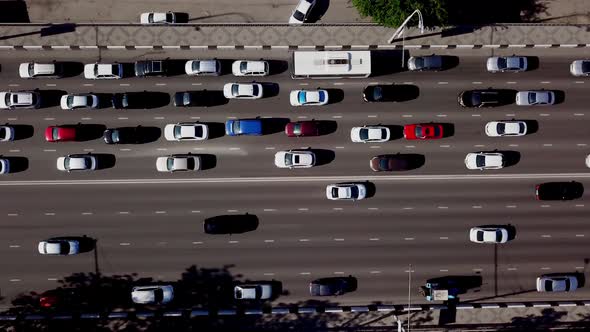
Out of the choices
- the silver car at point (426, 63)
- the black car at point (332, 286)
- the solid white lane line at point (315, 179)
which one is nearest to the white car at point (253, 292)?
the black car at point (332, 286)

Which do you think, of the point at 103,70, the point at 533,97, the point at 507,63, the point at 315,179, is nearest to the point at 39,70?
the point at 103,70

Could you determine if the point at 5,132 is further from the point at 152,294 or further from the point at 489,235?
the point at 489,235

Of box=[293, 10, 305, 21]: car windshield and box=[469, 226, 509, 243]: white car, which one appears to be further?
box=[469, 226, 509, 243]: white car

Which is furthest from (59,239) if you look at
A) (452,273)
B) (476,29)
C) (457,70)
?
(476,29)

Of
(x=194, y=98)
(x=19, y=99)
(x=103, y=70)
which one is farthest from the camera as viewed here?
(x=194, y=98)

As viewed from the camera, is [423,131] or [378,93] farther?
[423,131]

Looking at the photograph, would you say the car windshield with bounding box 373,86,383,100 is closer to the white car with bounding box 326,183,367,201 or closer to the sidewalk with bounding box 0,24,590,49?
the sidewalk with bounding box 0,24,590,49

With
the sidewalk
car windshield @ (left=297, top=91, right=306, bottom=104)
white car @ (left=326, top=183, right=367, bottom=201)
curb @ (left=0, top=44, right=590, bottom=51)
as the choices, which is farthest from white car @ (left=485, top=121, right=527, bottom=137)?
car windshield @ (left=297, top=91, right=306, bottom=104)
